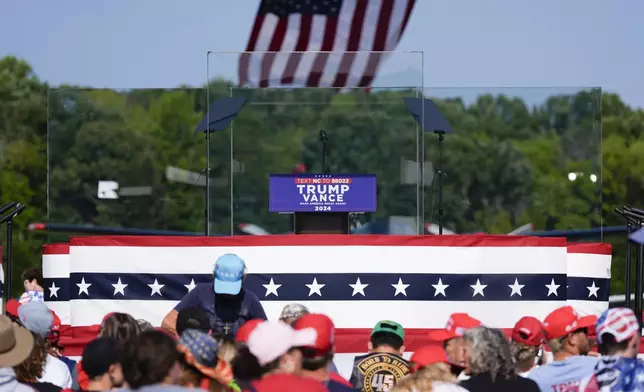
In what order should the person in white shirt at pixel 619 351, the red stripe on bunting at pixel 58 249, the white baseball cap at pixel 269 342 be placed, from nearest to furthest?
the white baseball cap at pixel 269 342
the person in white shirt at pixel 619 351
the red stripe on bunting at pixel 58 249

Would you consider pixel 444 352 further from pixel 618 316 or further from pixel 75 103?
pixel 75 103

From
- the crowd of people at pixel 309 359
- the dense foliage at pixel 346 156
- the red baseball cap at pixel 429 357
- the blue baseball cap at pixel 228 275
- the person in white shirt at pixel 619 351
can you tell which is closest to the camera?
the crowd of people at pixel 309 359

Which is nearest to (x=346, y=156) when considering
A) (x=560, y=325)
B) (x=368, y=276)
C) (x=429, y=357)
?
(x=368, y=276)

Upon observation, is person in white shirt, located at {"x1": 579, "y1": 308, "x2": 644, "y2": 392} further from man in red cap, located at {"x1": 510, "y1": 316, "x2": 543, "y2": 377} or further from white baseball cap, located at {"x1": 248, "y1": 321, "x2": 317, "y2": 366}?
white baseball cap, located at {"x1": 248, "y1": 321, "x2": 317, "y2": 366}

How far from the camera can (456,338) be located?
7.77 meters

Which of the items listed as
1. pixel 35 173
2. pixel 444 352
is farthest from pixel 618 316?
pixel 35 173

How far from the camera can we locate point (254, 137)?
1477cm

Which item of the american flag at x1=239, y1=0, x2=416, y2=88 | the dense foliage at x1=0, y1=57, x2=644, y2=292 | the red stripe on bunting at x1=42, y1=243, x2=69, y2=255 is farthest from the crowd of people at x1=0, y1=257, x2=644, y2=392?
the american flag at x1=239, y1=0, x2=416, y2=88

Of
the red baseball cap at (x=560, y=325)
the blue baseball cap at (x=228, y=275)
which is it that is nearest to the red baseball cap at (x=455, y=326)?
the red baseball cap at (x=560, y=325)

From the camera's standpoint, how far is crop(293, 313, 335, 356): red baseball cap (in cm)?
659

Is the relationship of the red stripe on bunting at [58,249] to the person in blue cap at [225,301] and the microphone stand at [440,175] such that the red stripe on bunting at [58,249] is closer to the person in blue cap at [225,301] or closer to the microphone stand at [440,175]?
the person in blue cap at [225,301]

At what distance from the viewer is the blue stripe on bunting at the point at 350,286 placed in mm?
12516

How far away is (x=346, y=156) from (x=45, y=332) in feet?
21.0

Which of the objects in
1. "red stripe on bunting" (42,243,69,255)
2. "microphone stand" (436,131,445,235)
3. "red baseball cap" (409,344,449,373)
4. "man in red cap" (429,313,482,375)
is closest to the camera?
"red baseball cap" (409,344,449,373)
